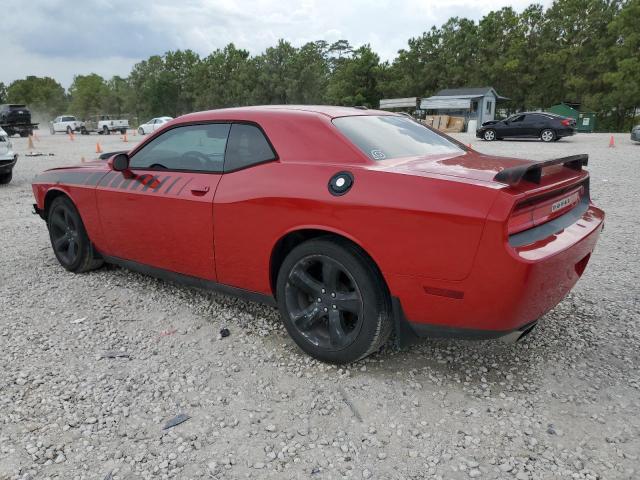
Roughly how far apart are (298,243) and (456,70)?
172ft

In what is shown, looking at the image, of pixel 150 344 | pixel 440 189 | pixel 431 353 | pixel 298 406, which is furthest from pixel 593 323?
pixel 150 344

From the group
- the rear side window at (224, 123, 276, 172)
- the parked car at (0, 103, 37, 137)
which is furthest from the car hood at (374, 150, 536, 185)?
the parked car at (0, 103, 37, 137)

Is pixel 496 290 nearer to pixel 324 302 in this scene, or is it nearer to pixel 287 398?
pixel 324 302

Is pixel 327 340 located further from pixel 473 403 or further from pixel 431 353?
pixel 473 403

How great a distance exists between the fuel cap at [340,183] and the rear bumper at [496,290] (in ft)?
1.78

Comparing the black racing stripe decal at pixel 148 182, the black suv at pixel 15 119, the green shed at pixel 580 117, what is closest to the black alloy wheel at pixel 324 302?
the black racing stripe decal at pixel 148 182

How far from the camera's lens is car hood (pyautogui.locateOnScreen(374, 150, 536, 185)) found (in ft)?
8.24

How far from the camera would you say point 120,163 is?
3.80 metres

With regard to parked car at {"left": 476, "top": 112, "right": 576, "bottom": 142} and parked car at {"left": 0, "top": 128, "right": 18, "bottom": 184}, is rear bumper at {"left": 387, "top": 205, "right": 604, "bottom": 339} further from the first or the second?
parked car at {"left": 476, "top": 112, "right": 576, "bottom": 142}

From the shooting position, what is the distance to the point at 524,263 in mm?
2195

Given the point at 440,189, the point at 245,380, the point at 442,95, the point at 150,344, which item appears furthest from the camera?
the point at 442,95

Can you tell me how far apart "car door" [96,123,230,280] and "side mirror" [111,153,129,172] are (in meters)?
0.07

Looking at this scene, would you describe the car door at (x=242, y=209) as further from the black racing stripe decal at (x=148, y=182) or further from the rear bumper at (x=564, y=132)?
the rear bumper at (x=564, y=132)

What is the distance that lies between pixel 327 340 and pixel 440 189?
1.16m
